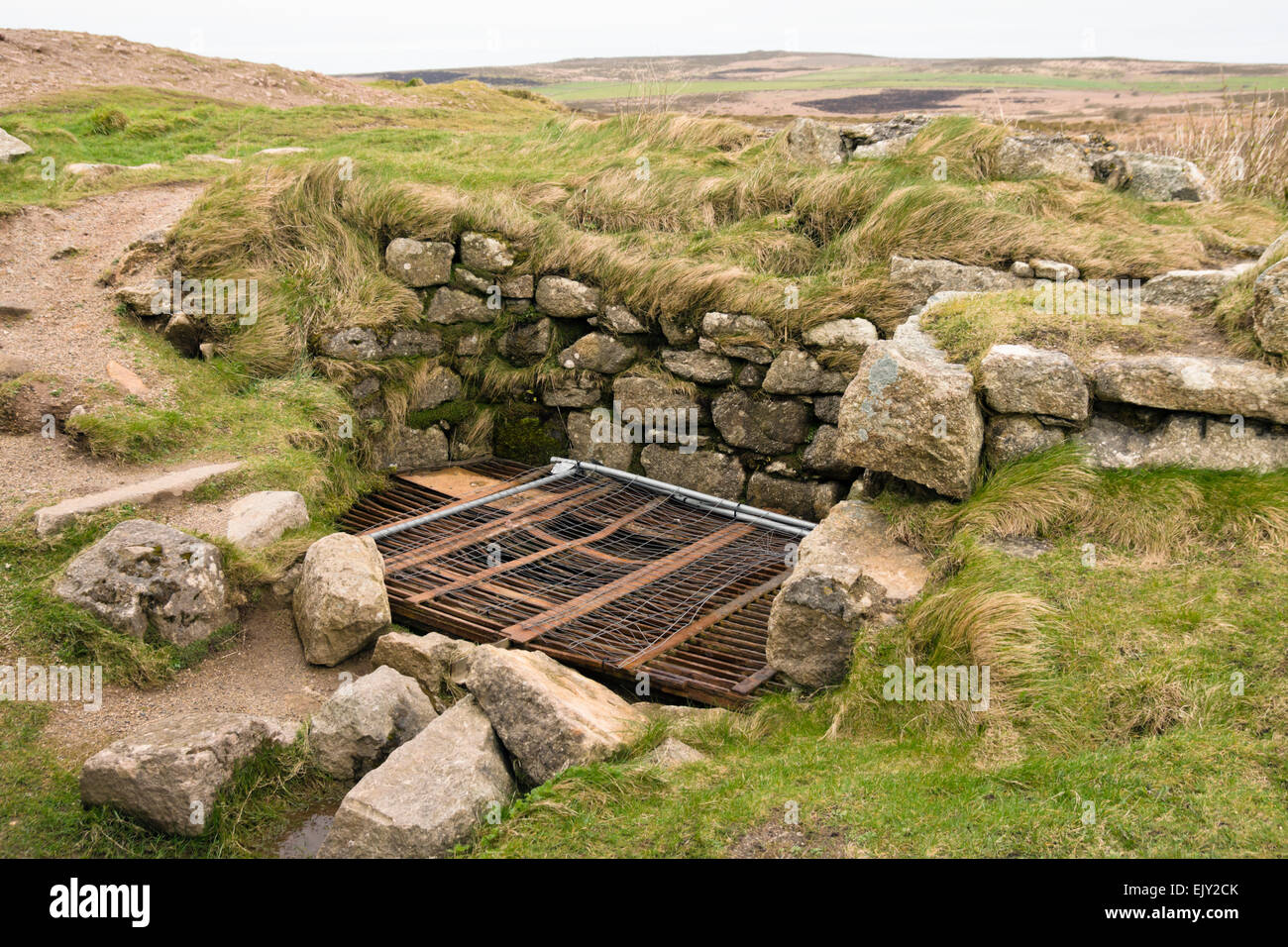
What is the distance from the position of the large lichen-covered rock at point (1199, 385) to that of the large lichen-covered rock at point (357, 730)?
13.4 ft

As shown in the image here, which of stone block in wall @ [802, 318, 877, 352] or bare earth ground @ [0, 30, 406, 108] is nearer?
stone block in wall @ [802, 318, 877, 352]

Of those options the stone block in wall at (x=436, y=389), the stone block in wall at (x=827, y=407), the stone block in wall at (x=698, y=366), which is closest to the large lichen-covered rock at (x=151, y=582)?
the stone block in wall at (x=436, y=389)

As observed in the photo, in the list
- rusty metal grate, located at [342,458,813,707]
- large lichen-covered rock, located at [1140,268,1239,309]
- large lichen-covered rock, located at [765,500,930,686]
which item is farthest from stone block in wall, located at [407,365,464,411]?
large lichen-covered rock, located at [1140,268,1239,309]

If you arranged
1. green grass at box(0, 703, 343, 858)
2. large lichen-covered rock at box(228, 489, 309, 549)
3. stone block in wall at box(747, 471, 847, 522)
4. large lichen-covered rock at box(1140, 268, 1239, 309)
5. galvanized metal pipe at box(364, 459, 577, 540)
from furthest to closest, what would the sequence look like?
stone block in wall at box(747, 471, 847, 522) < galvanized metal pipe at box(364, 459, 577, 540) < large lichen-covered rock at box(228, 489, 309, 549) < large lichen-covered rock at box(1140, 268, 1239, 309) < green grass at box(0, 703, 343, 858)

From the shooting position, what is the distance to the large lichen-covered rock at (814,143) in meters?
9.48

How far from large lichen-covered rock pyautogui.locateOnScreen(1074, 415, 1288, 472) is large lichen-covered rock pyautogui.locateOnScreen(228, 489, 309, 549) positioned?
4936 millimetres

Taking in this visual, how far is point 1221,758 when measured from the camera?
337cm

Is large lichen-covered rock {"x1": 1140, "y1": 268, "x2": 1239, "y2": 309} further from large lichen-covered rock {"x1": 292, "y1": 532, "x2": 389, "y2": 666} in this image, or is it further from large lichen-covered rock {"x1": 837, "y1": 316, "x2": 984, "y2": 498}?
large lichen-covered rock {"x1": 292, "y1": 532, "x2": 389, "y2": 666}

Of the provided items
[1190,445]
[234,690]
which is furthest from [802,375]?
[234,690]

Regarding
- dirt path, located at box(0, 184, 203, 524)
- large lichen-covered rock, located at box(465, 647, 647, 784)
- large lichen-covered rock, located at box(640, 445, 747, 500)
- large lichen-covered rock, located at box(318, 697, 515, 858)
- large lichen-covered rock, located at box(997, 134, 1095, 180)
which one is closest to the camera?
large lichen-covered rock, located at box(318, 697, 515, 858)

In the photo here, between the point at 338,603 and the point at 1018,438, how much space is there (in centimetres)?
397

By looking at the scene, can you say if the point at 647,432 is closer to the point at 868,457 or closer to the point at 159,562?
the point at 868,457

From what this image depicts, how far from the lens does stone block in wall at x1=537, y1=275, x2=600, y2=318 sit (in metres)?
8.23

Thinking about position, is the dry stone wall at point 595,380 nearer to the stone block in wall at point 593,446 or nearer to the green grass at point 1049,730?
the stone block in wall at point 593,446
